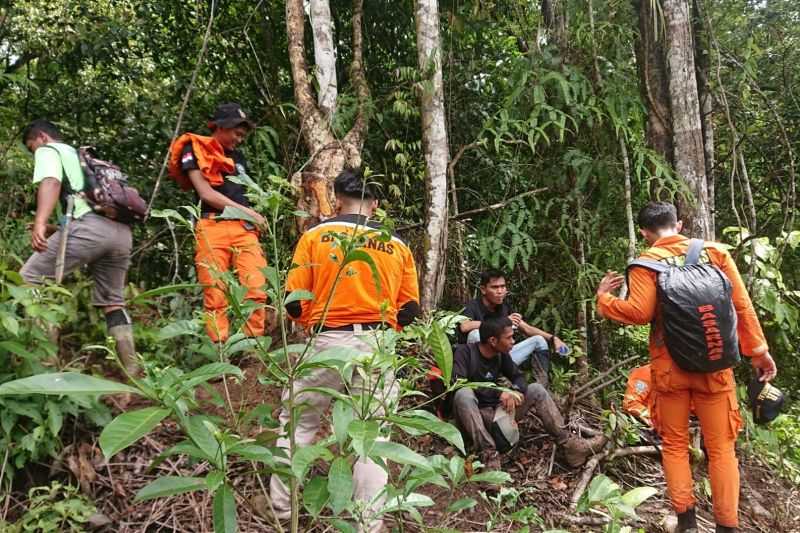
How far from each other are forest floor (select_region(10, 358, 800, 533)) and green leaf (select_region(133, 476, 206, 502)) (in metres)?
0.88

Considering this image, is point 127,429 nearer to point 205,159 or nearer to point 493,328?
point 205,159

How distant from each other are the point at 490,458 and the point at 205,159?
→ 2.83 metres

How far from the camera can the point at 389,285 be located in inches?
112

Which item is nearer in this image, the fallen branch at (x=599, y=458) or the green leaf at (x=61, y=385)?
the green leaf at (x=61, y=385)

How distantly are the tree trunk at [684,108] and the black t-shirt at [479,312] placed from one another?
164 cm

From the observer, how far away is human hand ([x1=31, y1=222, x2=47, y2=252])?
10.9 ft

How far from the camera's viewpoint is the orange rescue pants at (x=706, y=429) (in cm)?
327

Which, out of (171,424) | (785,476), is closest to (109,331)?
(171,424)

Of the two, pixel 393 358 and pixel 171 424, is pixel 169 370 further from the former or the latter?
pixel 171 424

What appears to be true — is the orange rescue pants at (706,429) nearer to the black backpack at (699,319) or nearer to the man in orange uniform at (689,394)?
the man in orange uniform at (689,394)

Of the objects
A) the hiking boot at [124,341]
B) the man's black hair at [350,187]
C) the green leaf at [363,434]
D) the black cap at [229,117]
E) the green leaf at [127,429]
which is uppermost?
the black cap at [229,117]

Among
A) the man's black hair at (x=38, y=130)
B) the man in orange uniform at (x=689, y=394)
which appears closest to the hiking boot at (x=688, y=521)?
the man in orange uniform at (x=689, y=394)

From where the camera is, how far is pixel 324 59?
459 cm

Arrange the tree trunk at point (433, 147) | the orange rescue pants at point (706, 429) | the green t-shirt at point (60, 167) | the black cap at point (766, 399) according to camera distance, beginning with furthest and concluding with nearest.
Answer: the tree trunk at point (433, 147) → the black cap at point (766, 399) → the green t-shirt at point (60, 167) → the orange rescue pants at point (706, 429)
